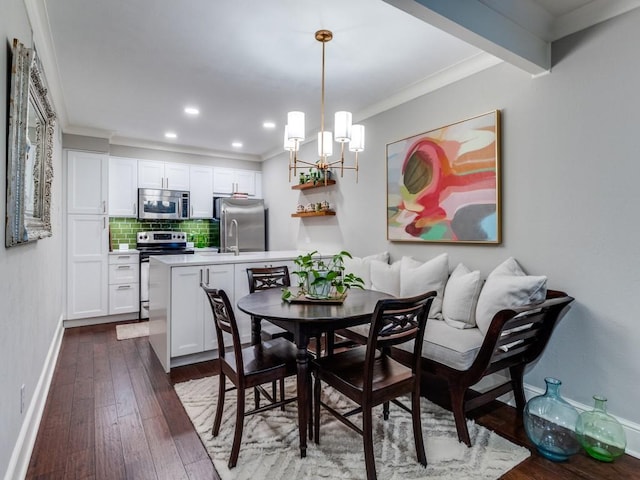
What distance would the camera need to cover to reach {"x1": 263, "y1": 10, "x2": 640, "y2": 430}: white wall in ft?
6.64

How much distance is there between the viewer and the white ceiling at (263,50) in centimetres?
212

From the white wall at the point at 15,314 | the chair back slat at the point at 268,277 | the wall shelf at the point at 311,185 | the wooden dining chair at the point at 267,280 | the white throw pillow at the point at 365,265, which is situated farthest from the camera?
the wall shelf at the point at 311,185

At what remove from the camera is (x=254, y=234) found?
228 inches

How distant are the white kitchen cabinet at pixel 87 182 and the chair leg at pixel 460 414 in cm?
473

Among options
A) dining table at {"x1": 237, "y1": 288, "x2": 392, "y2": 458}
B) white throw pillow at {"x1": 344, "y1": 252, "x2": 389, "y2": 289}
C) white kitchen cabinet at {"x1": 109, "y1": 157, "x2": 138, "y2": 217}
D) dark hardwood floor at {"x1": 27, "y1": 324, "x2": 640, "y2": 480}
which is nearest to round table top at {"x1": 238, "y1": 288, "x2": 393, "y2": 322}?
dining table at {"x1": 237, "y1": 288, "x2": 392, "y2": 458}

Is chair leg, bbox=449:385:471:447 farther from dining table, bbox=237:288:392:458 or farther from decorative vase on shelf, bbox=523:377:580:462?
dining table, bbox=237:288:392:458

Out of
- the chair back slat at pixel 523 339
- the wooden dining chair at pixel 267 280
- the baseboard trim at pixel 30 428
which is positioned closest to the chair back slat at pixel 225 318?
the wooden dining chair at pixel 267 280

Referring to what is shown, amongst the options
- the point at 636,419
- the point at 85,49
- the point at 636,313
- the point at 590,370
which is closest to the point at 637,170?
the point at 636,313

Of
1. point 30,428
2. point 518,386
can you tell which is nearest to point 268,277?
point 30,428

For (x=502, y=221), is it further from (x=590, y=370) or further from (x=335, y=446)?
(x=335, y=446)

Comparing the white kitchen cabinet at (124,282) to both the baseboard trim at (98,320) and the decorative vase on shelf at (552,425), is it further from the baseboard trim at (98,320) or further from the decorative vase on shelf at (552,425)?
the decorative vase on shelf at (552,425)

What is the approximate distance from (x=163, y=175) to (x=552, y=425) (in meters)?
5.41

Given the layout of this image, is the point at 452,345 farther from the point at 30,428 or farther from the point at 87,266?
the point at 87,266

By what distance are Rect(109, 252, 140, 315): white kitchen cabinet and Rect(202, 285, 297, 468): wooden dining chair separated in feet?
11.2
